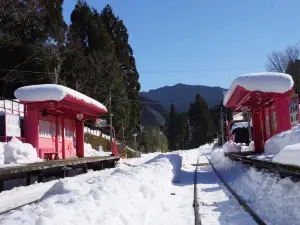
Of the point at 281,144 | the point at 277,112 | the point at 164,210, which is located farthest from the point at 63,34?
the point at 164,210

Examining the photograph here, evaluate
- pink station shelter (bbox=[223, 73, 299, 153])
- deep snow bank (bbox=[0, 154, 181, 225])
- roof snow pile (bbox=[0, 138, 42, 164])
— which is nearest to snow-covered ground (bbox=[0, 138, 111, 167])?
roof snow pile (bbox=[0, 138, 42, 164])

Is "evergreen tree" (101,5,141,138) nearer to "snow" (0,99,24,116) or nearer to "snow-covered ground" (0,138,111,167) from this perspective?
"snow" (0,99,24,116)

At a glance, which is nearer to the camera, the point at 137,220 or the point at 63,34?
the point at 137,220

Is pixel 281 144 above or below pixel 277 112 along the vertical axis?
below

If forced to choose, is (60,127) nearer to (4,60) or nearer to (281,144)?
(281,144)

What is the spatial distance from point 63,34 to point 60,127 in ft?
46.3

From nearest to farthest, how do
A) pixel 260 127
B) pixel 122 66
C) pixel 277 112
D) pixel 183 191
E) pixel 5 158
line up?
pixel 183 191, pixel 5 158, pixel 277 112, pixel 260 127, pixel 122 66

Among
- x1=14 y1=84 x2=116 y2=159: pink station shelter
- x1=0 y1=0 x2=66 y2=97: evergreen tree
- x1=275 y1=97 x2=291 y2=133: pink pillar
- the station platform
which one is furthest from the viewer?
x1=0 y1=0 x2=66 y2=97: evergreen tree

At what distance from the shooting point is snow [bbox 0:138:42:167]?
12.6m

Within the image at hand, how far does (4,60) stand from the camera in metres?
30.0

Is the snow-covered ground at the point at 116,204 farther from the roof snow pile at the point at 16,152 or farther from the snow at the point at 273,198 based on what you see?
the roof snow pile at the point at 16,152

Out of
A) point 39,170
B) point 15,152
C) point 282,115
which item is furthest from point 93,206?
point 282,115

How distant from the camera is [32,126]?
51.0ft

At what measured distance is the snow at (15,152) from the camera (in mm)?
12578
